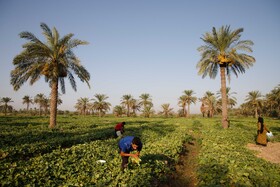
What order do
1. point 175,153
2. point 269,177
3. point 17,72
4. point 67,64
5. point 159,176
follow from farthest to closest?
point 67,64 < point 17,72 < point 175,153 < point 159,176 < point 269,177

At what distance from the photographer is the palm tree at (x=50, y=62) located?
17297mm

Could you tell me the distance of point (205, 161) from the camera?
7.88 m

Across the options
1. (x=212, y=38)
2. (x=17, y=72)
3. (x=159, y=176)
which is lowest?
(x=159, y=176)

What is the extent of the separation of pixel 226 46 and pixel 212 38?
1676mm

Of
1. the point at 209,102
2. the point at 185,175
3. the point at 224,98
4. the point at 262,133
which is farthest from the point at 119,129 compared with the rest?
the point at 209,102

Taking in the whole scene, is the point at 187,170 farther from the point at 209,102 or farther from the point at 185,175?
the point at 209,102

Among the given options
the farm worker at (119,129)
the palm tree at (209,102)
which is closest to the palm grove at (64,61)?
the farm worker at (119,129)

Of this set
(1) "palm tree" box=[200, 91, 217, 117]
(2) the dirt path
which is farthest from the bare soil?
(1) "palm tree" box=[200, 91, 217, 117]

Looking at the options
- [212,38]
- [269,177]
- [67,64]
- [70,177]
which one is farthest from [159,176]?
[212,38]

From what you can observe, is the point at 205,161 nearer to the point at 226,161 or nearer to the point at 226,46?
the point at 226,161

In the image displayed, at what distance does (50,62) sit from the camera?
18.2 metres

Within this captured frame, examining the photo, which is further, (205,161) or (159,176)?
(205,161)

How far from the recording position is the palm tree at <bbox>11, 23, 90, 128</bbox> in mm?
17297

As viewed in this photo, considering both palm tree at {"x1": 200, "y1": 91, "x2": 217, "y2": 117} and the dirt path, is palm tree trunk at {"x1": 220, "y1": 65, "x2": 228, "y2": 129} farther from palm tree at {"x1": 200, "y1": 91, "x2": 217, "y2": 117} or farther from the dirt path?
palm tree at {"x1": 200, "y1": 91, "x2": 217, "y2": 117}
